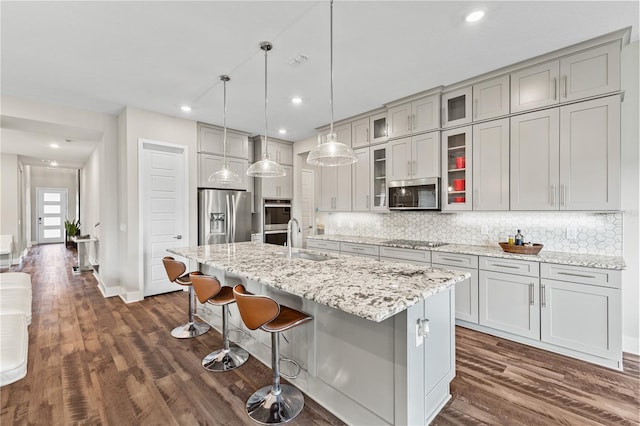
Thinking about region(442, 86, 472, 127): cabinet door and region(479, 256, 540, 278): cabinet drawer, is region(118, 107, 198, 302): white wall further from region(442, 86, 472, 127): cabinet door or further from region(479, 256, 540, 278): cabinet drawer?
region(479, 256, 540, 278): cabinet drawer

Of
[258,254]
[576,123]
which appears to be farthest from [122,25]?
[576,123]

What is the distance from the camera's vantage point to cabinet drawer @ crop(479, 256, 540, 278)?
109 inches

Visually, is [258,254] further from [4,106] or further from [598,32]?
[4,106]

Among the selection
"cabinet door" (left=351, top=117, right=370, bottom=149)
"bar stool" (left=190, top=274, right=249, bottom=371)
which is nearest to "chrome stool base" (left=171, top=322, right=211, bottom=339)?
"bar stool" (left=190, top=274, right=249, bottom=371)

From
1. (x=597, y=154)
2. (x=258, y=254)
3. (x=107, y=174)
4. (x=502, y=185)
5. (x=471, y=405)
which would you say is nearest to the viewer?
(x=471, y=405)

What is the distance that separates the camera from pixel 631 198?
2.70 m

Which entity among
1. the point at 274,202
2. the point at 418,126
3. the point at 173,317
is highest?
the point at 418,126

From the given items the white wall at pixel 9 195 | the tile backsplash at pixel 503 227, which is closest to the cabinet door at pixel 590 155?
the tile backsplash at pixel 503 227

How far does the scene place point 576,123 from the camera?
2.76 metres

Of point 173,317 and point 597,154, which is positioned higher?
point 597,154

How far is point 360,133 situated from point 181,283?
134 inches

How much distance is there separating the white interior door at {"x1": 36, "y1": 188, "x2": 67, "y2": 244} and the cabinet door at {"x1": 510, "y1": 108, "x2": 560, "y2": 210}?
1500 centimetres

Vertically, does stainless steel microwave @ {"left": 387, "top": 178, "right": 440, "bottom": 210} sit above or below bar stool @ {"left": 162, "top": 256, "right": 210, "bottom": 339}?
above

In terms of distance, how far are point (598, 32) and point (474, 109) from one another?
115 cm
